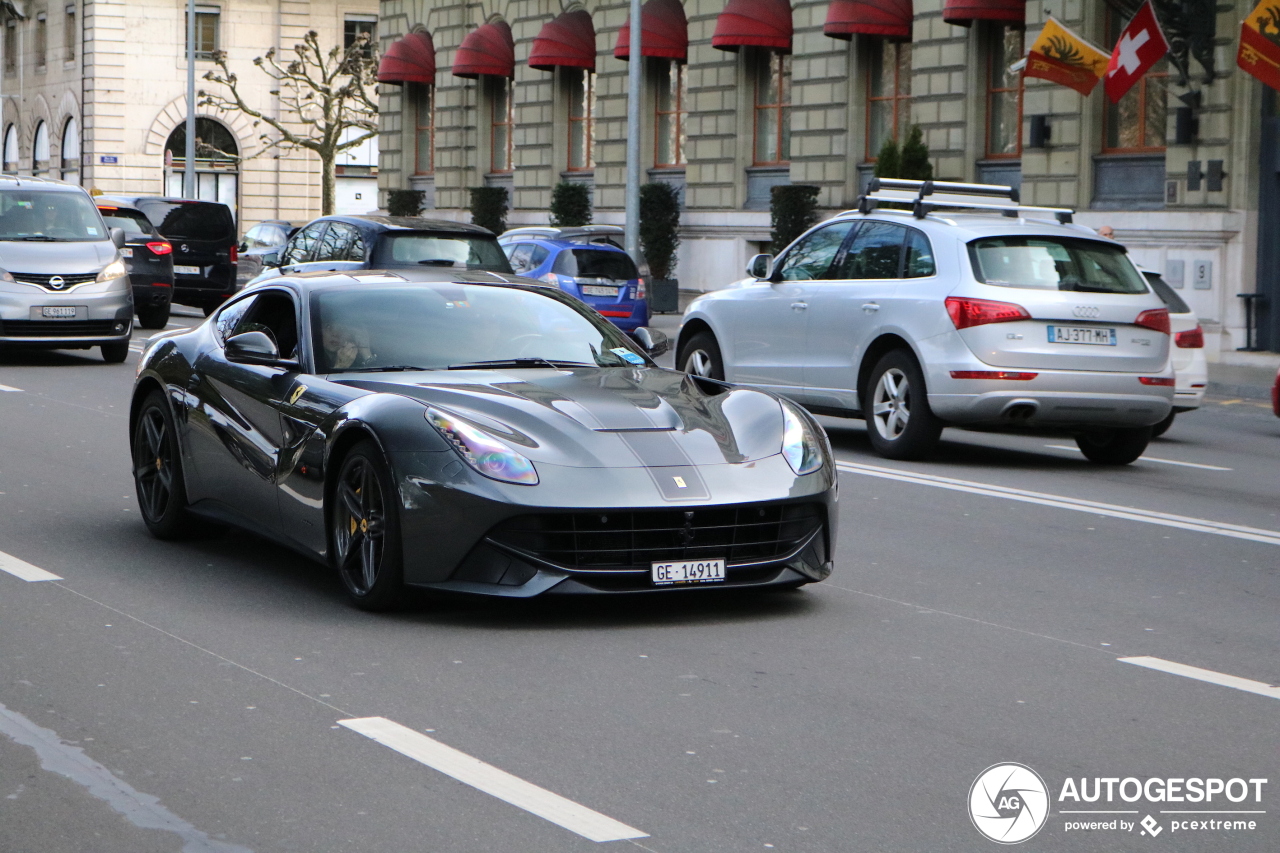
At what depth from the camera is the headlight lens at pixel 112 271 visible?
20250 millimetres

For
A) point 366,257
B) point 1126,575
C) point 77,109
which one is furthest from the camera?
point 77,109

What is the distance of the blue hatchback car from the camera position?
2533cm

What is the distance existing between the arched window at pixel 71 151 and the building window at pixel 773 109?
3934cm

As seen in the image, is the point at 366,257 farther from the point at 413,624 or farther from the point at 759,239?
the point at 759,239

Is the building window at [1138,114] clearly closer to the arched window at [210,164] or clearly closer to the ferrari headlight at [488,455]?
the ferrari headlight at [488,455]

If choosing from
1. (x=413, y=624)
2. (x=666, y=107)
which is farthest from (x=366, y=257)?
(x=666, y=107)

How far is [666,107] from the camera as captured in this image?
37.9 metres

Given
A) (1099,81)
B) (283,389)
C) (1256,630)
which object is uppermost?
(1099,81)

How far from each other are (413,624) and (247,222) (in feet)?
210

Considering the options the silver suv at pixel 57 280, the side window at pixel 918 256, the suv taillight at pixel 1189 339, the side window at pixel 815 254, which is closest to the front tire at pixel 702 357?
the side window at pixel 815 254

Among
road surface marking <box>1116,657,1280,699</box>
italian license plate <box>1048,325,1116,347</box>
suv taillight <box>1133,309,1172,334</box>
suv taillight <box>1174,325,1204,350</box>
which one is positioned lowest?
road surface marking <box>1116,657,1280,699</box>

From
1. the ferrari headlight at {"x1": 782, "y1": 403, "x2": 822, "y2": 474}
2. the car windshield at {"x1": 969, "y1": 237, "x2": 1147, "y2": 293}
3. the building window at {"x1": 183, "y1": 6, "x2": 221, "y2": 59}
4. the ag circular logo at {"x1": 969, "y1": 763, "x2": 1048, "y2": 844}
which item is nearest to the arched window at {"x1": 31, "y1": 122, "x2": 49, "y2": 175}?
the building window at {"x1": 183, "y1": 6, "x2": 221, "y2": 59}

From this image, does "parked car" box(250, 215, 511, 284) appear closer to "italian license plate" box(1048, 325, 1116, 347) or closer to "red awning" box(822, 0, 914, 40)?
"italian license plate" box(1048, 325, 1116, 347)

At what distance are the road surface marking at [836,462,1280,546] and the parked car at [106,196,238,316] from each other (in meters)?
20.3
